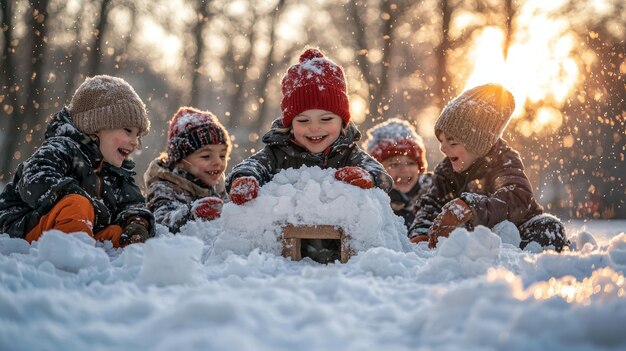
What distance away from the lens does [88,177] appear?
4.29 m

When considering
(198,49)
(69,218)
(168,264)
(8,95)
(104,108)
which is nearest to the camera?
(168,264)

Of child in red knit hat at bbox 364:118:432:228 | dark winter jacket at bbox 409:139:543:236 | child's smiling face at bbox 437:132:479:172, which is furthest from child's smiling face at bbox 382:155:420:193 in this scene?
child's smiling face at bbox 437:132:479:172

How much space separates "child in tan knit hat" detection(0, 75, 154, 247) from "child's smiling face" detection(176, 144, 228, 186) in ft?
2.56

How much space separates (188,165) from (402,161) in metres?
2.57

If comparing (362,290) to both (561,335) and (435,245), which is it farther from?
(435,245)

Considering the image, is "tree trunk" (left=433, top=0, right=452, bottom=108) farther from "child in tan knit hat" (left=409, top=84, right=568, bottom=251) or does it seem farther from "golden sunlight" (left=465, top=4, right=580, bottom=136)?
"child in tan knit hat" (left=409, top=84, right=568, bottom=251)

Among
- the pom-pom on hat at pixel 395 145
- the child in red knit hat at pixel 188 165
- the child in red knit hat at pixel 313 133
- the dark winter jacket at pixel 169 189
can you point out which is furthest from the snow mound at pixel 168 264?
the pom-pom on hat at pixel 395 145

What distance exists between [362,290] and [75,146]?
2918 mm

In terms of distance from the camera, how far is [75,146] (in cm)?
425

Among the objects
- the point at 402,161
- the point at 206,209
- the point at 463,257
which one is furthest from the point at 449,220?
the point at 402,161

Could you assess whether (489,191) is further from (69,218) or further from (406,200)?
(69,218)

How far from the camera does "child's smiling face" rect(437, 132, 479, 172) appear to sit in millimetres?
4859

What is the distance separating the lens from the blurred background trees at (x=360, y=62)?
13.7m

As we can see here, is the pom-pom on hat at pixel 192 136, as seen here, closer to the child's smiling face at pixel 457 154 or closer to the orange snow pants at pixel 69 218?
the orange snow pants at pixel 69 218
